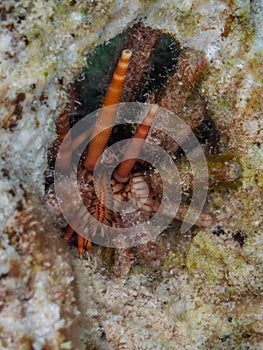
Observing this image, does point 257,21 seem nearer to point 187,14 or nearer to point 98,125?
point 187,14

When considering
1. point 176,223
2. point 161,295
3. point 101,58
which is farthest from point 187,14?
point 161,295

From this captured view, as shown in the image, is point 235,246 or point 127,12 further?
point 235,246

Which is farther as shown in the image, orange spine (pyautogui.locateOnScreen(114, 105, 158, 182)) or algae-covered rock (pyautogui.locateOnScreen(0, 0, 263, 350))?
orange spine (pyautogui.locateOnScreen(114, 105, 158, 182))

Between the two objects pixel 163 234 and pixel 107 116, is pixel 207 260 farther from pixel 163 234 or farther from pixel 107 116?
pixel 107 116

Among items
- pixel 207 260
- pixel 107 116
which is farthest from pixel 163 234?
pixel 107 116

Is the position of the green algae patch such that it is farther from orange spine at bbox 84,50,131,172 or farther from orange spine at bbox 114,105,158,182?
orange spine at bbox 84,50,131,172

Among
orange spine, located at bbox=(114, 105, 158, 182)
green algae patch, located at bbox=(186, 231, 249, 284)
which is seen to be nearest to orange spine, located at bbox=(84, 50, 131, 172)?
orange spine, located at bbox=(114, 105, 158, 182)
